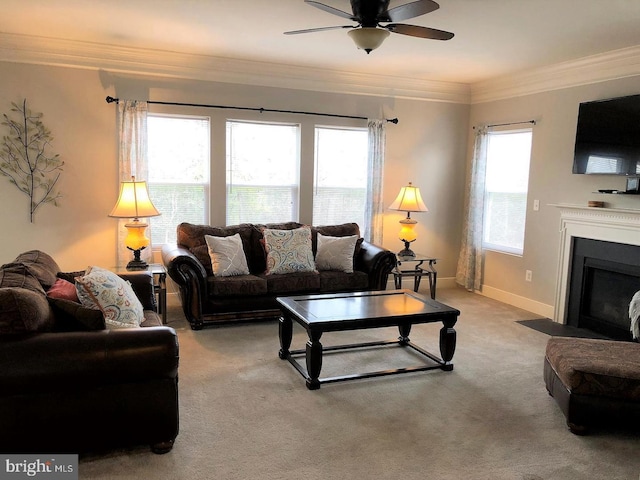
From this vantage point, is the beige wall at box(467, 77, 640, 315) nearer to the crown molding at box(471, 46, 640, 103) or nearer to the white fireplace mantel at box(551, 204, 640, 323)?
the crown molding at box(471, 46, 640, 103)

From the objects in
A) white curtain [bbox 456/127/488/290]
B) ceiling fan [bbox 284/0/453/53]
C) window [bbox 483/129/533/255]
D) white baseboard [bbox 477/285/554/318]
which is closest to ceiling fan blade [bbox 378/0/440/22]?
ceiling fan [bbox 284/0/453/53]

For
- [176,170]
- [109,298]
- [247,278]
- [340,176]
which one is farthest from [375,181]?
[109,298]

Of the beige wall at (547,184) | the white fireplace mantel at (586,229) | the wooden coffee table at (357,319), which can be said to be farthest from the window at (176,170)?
the white fireplace mantel at (586,229)

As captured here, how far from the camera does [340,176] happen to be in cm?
605

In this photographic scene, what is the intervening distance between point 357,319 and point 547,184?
3.19 metres

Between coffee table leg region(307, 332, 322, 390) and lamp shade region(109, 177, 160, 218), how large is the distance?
2162 mm

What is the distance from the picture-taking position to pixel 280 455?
2545mm

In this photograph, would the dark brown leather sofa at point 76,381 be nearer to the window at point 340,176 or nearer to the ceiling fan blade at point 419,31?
the ceiling fan blade at point 419,31

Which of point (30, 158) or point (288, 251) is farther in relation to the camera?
point (288, 251)

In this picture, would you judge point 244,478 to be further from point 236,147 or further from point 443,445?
point 236,147

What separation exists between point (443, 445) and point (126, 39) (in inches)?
169

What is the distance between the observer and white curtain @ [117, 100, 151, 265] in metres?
4.99

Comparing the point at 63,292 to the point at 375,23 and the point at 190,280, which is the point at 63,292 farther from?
the point at 375,23

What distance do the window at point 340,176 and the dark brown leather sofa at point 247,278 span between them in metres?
0.51
